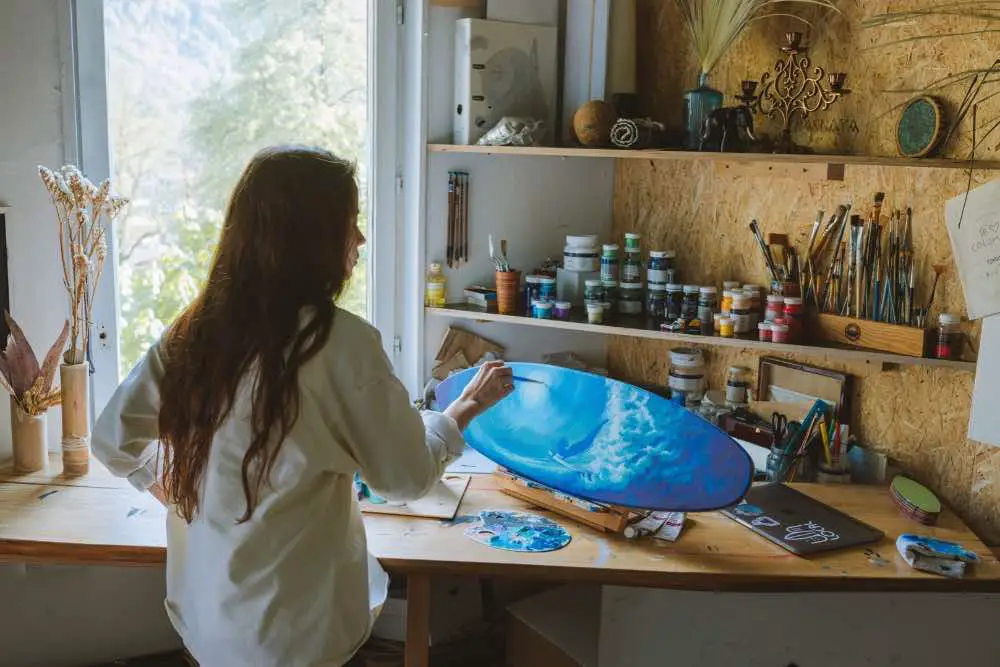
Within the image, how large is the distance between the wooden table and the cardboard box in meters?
0.38

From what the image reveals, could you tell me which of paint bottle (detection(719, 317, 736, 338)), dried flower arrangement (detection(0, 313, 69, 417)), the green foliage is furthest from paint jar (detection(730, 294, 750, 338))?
dried flower arrangement (detection(0, 313, 69, 417))

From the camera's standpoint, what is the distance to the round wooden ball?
2352 millimetres

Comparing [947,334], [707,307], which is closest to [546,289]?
A: [707,307]

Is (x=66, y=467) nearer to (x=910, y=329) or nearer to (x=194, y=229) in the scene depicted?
(x=194, y=229)

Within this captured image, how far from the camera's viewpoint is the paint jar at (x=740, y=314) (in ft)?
7.73

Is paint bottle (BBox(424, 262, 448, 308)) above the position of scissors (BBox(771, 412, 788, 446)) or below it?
above

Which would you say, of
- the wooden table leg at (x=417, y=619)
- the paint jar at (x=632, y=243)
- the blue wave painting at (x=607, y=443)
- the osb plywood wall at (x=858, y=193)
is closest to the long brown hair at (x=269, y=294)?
the wooden table leg at (x=417, y=619)

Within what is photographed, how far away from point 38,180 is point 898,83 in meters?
1.95

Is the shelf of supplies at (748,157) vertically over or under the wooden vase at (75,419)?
over

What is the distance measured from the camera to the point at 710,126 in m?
2.24

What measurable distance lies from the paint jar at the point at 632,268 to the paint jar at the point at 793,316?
423mm

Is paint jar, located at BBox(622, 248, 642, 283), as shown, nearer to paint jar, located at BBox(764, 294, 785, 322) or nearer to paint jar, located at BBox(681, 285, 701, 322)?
paint jar, located at BBox(681, 285, 701, 322)

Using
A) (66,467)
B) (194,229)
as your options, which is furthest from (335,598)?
(194,229)

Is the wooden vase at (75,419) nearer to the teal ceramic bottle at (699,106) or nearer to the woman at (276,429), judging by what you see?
the woman at (276,429)
